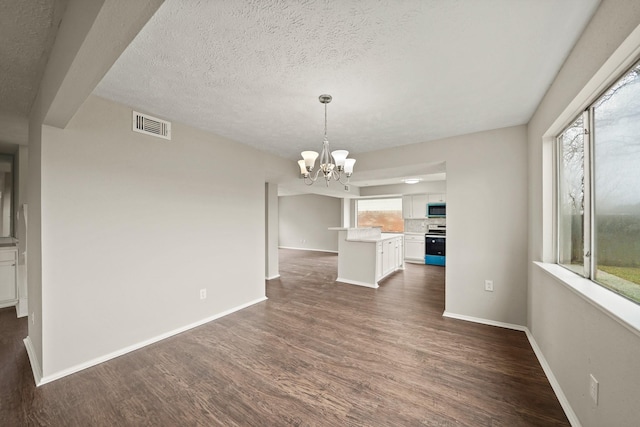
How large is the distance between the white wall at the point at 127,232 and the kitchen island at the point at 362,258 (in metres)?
2.39

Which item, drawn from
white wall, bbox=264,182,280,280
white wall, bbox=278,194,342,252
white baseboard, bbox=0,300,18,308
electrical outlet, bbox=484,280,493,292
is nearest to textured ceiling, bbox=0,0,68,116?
white baseboard, bbox=0,300,18,308

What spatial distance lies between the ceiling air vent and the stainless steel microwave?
6.90 meters

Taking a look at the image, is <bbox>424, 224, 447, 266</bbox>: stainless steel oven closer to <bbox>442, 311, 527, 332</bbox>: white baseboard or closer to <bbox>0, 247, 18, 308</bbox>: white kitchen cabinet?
<bbox>442, 311, 527, 332</bbox>: white baseboard

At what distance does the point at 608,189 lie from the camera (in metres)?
1.51

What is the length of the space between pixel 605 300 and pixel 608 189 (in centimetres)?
68

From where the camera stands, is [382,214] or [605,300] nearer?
[605,300]

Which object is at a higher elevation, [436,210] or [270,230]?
[436,210]

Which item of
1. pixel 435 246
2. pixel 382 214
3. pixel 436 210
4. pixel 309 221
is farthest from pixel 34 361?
pixel 382 214

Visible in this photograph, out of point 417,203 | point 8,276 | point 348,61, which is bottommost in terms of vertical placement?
point 8,276

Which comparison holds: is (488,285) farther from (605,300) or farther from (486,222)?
(605,300)

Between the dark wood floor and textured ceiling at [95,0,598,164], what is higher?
textured ceiling at [95,0,598,164]

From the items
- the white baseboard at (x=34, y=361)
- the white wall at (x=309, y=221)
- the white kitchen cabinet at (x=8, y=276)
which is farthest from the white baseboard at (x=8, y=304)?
the white wall at (x=309, y=221)

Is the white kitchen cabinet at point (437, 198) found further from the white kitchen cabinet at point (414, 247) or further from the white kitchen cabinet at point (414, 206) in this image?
the white kitchen cabinet at point (414, 247)

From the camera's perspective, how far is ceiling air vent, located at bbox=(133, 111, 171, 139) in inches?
101
